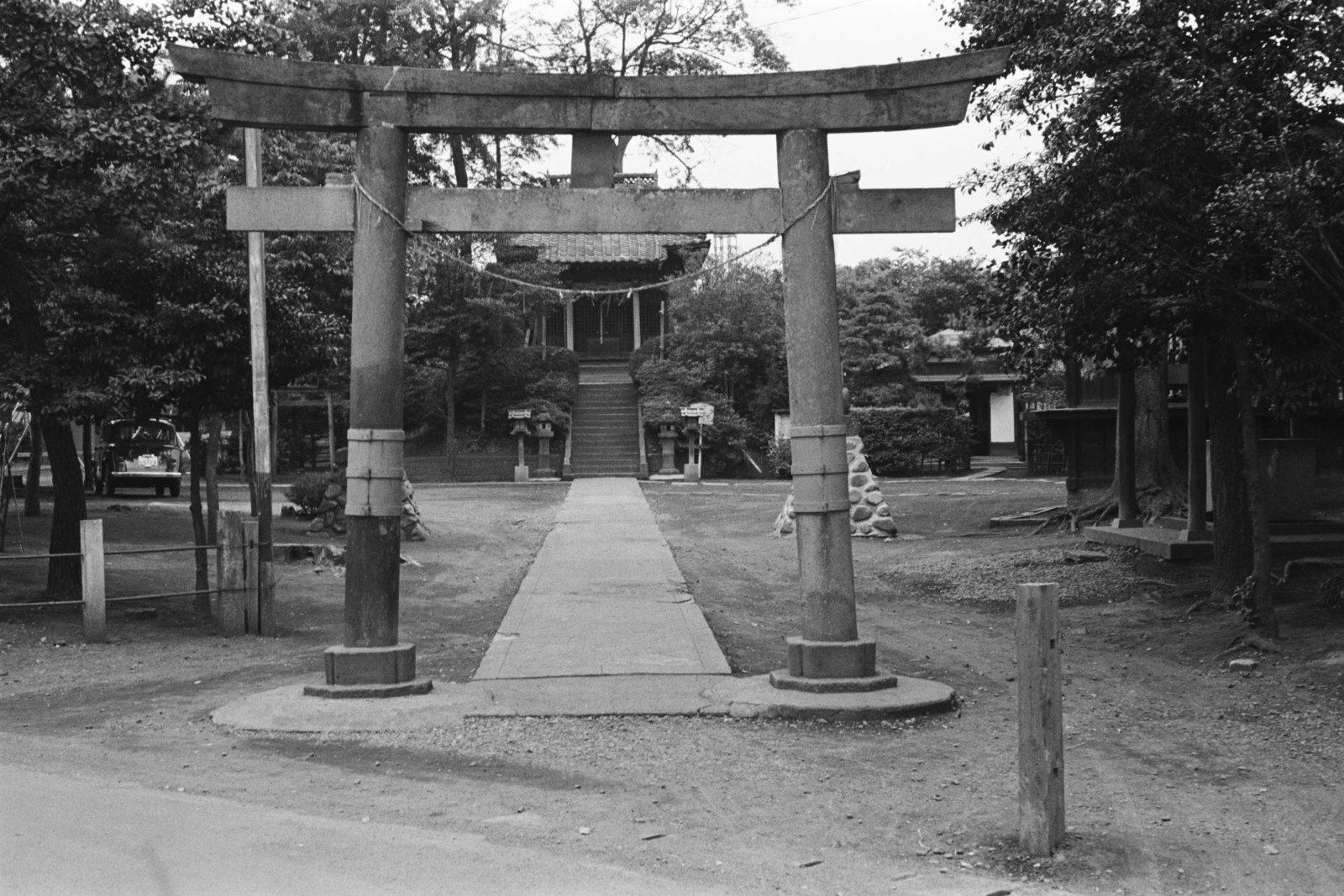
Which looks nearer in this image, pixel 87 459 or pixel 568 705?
pixel 568 705

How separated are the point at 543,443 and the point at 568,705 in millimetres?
29312

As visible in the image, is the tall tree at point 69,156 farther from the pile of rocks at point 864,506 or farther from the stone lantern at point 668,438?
the stone lantern at point 668,438

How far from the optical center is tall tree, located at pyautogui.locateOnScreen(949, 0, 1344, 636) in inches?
393

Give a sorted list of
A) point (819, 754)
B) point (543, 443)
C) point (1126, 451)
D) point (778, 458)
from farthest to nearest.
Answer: point (778, 458) < point (543, 443) < point (1126, 451) < point (819, 754)

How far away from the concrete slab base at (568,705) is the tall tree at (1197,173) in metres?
4.23

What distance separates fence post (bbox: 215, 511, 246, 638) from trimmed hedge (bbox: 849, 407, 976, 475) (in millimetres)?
29130

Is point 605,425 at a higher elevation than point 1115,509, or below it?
higher

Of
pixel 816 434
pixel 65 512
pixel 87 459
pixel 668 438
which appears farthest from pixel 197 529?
pixel 668 438

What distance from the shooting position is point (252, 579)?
41.6 feet

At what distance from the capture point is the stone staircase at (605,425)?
127 feet

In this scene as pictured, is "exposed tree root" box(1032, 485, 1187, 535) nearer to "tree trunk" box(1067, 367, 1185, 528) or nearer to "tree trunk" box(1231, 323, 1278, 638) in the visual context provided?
"tree trunk" box(1067, 367, 1185, 528)

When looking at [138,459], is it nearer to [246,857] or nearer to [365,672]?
[365,672]

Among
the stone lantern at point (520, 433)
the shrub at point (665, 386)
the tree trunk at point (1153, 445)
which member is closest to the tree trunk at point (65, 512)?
the tree trunk at point (1153, 445)

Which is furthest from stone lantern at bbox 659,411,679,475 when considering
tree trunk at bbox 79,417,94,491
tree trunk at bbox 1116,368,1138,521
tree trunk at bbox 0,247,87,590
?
tree trunk at bbox 0,247,87,590
